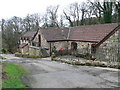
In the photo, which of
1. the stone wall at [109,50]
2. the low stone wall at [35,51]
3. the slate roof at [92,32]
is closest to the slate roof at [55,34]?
the slate roof at [92,32]

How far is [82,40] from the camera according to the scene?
65.0 ft

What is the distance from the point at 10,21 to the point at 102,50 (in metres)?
49.7

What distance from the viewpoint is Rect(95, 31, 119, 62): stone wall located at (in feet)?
45.5

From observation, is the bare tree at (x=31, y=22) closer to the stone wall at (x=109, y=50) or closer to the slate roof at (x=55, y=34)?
the slate roof at (x=55, y=34)

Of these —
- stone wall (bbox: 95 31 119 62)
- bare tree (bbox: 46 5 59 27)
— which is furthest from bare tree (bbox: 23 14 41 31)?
stone wall (bbox: 95 31 119 62)

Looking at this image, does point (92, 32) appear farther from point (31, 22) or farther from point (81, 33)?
point (31, 22)

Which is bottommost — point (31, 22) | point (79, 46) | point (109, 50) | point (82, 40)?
point (109, 50)

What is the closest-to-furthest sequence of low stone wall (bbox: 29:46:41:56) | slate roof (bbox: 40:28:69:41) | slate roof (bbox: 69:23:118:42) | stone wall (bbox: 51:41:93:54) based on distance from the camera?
slate roof (bbox: 69:23:118:42) → stone wall (bbox: 51:41:93:54) → slate roof (bbox: 40:28:69:41) → low stone wall (bbox: 29:46:41:56)

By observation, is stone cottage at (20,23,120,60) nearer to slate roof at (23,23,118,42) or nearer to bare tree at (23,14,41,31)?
slate roof at (23,23,118,42)

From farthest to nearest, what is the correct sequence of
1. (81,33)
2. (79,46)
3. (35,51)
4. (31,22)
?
(31,22), (35,51), (81,33), (79,46)

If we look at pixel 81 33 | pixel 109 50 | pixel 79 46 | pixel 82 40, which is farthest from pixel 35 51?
pixel 109 50

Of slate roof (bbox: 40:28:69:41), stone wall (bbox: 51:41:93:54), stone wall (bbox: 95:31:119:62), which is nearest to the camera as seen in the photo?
stone wall (bbox: 95:31:119:62)

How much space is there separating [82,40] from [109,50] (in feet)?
19.1

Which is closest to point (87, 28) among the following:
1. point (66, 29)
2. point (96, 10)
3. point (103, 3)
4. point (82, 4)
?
point (66, 29)
